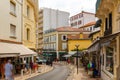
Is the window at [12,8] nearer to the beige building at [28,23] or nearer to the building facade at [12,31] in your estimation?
the building facade at [12,31]

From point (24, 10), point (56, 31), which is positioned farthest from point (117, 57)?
point (56, 31)

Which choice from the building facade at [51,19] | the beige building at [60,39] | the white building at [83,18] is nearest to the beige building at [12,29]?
the beige building at [60,39]

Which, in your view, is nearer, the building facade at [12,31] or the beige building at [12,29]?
the beige building at [12,29]

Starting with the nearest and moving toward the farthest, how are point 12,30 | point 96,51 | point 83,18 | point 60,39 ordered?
1. point 96,51
2. point 12,30
3. point 60,39
4. point 83,18

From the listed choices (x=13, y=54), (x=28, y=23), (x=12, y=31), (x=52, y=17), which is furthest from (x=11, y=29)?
(x=52, y=17)

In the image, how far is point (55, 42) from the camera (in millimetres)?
96438

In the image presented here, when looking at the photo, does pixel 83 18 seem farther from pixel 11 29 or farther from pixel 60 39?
pixel 11 29

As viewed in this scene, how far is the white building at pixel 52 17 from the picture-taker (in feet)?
367

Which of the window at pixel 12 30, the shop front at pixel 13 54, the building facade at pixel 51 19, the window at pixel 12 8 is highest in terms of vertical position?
the building facade at pixel 51 19

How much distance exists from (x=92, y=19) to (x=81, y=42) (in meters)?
36.1

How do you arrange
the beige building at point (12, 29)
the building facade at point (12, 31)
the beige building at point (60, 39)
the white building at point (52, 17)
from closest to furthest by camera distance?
the beige building at point (12, 29) < the building facade at point (12, 31) < the beige building at point (60, 39) < the white building at point (52, 17)

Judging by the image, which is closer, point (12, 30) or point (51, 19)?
point (12, 30)

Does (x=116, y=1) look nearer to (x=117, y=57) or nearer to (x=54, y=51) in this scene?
(x=117, y=57)

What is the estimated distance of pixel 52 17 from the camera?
112 meters
